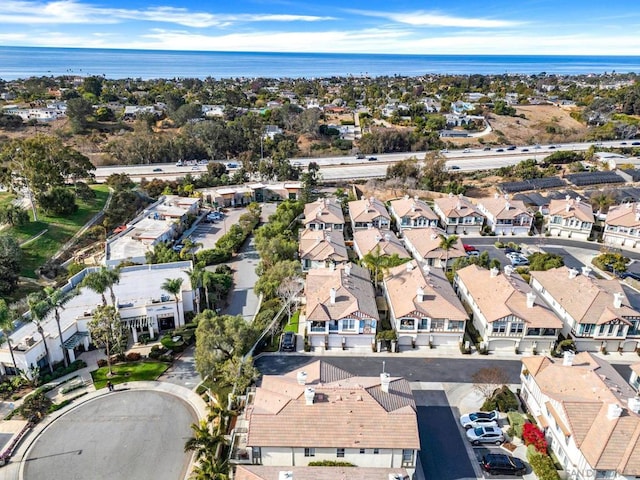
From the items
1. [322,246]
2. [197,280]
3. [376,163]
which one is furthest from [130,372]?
[376,163]

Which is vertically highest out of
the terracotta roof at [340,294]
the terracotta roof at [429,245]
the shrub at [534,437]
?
the terracotta roof at [340,294]

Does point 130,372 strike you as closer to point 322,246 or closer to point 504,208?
point 322,246

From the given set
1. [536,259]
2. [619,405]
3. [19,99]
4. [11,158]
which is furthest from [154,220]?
[19,99]

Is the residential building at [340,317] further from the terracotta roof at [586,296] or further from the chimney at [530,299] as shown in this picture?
the terracotta roof at [586,296]

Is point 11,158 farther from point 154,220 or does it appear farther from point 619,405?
point 619,405

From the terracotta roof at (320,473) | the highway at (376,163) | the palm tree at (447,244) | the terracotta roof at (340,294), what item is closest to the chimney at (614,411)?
the terracotta roof at (320,473)

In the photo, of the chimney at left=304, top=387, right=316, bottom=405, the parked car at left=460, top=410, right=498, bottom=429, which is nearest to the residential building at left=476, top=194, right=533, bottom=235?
the parked car at left=460, top=410, right=498, bottom=429
